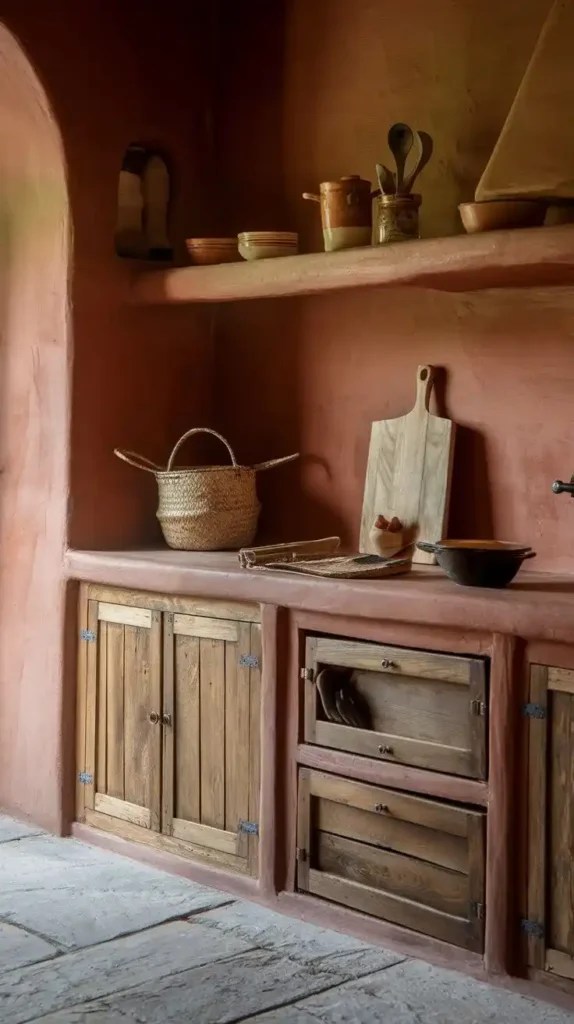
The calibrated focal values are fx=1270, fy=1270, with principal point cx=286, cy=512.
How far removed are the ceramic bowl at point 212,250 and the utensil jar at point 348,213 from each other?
1.46 ft

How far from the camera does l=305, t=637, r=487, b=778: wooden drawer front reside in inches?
113

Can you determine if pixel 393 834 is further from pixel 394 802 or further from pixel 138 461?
pixel 138 461

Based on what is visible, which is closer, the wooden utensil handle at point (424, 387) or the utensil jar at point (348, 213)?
the utensil jar at point (348, 213)

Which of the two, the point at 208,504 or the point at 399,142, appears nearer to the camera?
the point at 399,142

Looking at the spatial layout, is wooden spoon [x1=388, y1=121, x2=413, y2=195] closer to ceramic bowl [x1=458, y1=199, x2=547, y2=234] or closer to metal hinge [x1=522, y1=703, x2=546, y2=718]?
ceramic bowl [x1=458, y1=199, x2=547, y2=234]

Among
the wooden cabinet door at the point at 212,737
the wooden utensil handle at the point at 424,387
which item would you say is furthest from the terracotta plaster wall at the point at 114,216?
the wooden utensil handle at the point at 424,387

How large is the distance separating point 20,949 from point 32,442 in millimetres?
1605

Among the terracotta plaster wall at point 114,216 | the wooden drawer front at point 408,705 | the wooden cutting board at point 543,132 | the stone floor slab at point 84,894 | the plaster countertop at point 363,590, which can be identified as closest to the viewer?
the plaster countertop at point 363,590

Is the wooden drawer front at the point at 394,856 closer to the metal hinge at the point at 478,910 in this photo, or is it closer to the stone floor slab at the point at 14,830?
the metal hinge at the point at 478,910

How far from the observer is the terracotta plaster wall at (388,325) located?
11.1 ft

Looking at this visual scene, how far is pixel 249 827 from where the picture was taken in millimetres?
3330

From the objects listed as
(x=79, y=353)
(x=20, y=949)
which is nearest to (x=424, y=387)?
(x=79, y=353)

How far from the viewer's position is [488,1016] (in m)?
2.65

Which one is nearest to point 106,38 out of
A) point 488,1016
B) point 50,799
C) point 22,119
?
point 22,119
